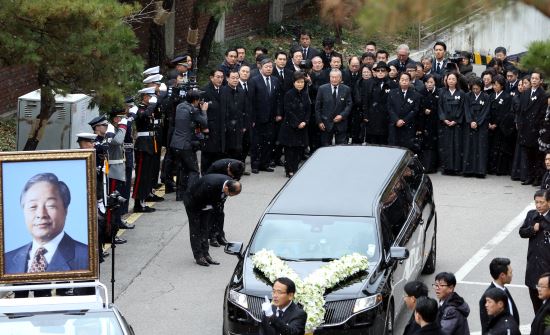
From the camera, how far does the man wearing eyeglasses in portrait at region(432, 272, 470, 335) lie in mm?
10281

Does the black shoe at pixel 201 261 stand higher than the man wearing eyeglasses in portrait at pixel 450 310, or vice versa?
the man wearing eyeglasses in portrait at pixel 450 310

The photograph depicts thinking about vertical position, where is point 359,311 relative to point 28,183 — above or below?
below

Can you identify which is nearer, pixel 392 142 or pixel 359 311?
pixel 359 311

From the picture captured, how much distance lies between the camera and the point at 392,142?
20.8 metres

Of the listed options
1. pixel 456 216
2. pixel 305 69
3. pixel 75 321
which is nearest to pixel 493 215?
pixel 456 216

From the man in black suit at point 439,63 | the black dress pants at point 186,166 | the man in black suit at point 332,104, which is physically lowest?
the black dress pants at point 186,166

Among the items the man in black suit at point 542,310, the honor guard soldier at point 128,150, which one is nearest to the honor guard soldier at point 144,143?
the honor guard soldier at point 128,150

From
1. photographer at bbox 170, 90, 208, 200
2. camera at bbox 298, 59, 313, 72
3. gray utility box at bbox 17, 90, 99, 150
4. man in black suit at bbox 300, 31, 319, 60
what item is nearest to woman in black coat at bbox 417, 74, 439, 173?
camera at bbox 298, 59, 313, 72

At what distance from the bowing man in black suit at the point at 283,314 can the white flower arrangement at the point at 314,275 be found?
28.0 inches

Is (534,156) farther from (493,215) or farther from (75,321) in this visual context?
(75,321)

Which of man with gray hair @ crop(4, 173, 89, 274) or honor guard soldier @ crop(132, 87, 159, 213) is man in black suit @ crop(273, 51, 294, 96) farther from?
man with gray hair @ crop(4, 173, 89, 274)

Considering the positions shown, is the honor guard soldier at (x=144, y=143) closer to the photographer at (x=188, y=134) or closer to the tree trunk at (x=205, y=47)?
the photographer at (x=188, y=134)

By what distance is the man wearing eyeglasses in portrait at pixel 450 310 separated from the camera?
33.7 feet

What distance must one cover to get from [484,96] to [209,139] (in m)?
5.17
